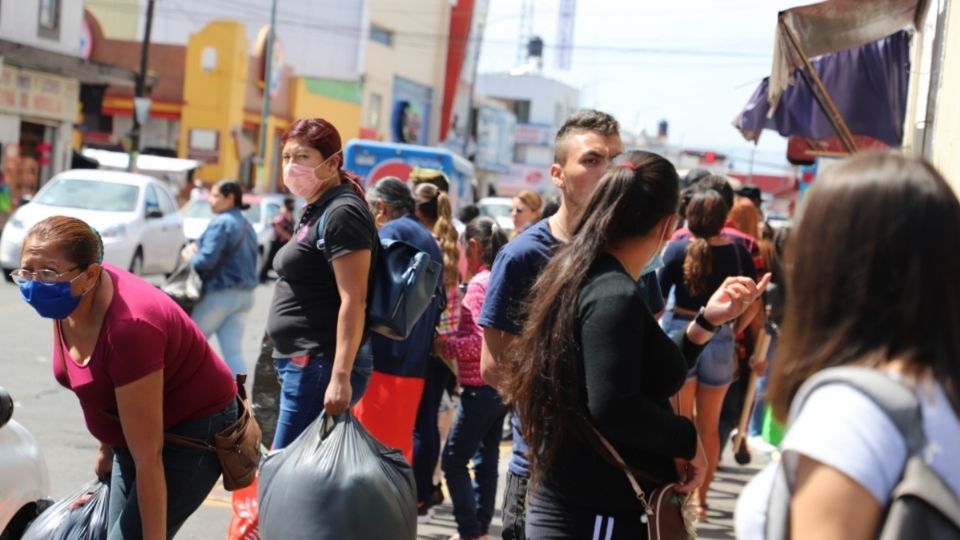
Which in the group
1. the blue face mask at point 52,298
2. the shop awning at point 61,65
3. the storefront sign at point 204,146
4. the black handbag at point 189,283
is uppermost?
the shop awning at point 61,65

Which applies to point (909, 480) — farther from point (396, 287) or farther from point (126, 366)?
point (396, 287)

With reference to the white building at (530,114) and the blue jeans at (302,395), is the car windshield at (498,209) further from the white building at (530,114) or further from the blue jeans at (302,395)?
the white building at (530,114)

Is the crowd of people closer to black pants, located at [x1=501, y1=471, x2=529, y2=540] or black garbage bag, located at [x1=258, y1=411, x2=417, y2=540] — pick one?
black pants, located at [x1=501, y1=471, x2=529, y2=540]

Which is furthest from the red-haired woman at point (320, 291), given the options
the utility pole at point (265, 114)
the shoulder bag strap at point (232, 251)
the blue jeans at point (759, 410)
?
the utility pole at point (265, 114)

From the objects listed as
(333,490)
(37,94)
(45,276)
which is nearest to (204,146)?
(37,94)

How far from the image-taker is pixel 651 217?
135 inches

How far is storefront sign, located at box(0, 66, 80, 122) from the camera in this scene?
29.8m

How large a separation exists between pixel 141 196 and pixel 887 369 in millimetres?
19185

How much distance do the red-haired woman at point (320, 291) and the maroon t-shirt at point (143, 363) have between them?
78 centimetres

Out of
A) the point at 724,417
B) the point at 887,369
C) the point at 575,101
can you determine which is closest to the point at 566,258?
the point at 887,369

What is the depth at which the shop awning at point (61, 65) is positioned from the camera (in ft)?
95.8

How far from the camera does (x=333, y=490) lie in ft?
15.3

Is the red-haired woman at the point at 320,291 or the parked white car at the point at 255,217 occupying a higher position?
the red-haired woman at the point at 320,291

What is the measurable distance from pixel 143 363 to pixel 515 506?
3.91ft
